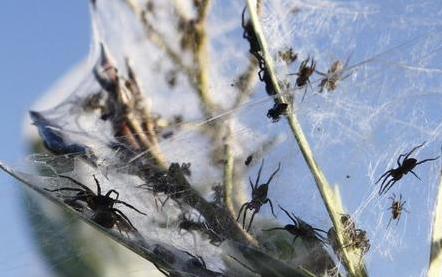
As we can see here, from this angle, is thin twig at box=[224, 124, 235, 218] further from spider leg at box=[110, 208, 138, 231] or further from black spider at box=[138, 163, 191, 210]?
spider leg at box=[110, 208, 138, 231]

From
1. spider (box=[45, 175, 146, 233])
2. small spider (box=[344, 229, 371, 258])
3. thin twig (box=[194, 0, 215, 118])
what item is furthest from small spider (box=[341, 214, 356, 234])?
thin twig (box=[194, 0, 215, 118])

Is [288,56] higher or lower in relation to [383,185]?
higher

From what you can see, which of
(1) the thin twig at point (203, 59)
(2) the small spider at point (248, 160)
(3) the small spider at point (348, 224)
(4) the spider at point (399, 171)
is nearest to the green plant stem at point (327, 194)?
(3) the small spider at point (348, 224)

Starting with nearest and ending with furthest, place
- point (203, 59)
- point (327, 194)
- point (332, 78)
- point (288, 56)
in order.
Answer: point (327, 194) < point (332, 78) < point (288, 56) < point (203, 59)

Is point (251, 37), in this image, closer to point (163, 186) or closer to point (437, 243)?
point (163, 186)

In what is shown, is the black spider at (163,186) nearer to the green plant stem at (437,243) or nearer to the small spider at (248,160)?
the small spider at (248,160)

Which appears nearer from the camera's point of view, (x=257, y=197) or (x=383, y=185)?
(x=257, y=197)

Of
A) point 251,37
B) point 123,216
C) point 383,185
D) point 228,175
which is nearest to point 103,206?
point 123,216
